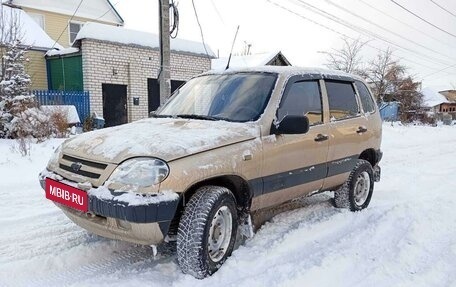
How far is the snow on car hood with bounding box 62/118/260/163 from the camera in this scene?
308 centimetres

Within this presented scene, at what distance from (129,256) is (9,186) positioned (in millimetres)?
3391

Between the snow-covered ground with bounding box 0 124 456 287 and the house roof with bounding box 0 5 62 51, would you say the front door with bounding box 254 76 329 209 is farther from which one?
the house roof with bounding box 0 5 62 51

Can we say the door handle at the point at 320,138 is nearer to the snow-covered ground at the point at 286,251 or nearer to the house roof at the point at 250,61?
the snow-covered ground at the point at 286,251

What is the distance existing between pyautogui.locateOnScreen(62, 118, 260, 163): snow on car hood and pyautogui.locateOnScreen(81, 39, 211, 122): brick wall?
1131 centimetres

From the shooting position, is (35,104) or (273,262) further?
(35,104)

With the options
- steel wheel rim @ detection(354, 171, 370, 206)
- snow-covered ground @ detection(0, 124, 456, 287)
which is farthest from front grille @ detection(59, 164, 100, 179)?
steel wheel rim @ detection(354, 171, 370, 206)

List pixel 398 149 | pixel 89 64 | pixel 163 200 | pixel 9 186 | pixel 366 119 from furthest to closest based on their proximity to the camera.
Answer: pixel 89 64
pixel 398 149
pixel 9 186
pixel 366 119
pixel 163 200

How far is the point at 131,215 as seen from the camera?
2857 mm

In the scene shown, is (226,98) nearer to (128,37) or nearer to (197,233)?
(197,233)

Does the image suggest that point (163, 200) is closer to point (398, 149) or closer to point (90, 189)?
point (90, 189)

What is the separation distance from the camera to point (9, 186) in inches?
237

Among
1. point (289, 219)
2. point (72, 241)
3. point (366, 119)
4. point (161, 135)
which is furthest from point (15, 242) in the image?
point (366, 119)

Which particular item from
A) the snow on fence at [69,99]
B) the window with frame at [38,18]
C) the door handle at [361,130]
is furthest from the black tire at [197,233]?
the window with frame at [38,18]

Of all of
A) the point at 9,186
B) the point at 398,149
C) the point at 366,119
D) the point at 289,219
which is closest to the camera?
the point at 289,219
